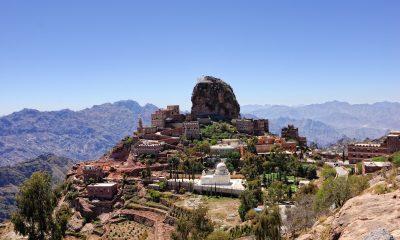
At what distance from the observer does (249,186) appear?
2844 inches

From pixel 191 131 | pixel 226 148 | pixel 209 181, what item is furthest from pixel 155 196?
pixel 191 131

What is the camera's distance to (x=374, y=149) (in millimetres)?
90125

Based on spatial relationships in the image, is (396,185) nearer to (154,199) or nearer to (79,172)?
(154,199)

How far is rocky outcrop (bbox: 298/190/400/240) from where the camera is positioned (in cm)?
1593

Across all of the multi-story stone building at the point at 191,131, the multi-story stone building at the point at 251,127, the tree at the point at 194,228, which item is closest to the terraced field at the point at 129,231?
the tree at the point at 194,228

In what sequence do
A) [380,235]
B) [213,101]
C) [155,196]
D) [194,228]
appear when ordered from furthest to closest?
1. [213,101]
2. [155,196]
3. [194,228]
4. [380,235]

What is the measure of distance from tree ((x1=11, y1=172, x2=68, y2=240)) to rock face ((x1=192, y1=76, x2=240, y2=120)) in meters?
87.3

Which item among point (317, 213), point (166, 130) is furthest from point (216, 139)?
point (317, 213)

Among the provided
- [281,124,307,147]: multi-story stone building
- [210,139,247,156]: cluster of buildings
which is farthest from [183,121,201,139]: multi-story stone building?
[281,124,307,147]: multi-story stone building

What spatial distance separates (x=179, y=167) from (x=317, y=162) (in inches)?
1224

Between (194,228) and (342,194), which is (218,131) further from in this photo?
(342,194)

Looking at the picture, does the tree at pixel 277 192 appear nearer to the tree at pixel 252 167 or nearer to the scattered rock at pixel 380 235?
the tree at pixel 252 167

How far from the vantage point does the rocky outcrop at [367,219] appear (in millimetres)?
15925

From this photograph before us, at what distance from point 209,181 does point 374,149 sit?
124 ft
